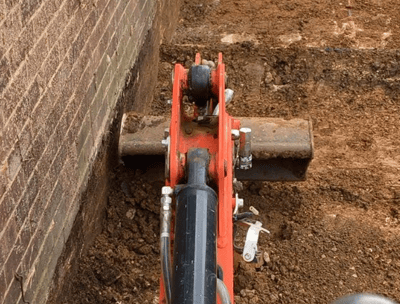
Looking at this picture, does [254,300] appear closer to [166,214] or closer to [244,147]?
[244,147]

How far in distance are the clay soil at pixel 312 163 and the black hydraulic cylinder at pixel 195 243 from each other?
1602 millimetres

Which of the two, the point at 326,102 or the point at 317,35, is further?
the point at 317,35

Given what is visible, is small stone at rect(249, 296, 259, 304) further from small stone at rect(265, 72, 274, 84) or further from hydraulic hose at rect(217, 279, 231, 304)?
small stone at rect(265, 72, 274, 84)

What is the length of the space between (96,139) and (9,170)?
56.2 inches

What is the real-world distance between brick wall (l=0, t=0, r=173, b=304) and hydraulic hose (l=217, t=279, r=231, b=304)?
36.2 inches

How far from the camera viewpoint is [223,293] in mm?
2547

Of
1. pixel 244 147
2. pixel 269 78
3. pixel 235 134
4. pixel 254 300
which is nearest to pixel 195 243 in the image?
pixel 235 134

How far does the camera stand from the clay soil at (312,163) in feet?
13.9

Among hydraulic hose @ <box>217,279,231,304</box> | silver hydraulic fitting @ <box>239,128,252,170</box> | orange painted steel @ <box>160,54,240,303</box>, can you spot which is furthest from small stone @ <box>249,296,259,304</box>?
hydraulic hose @ <box>217,279,231,304</box>

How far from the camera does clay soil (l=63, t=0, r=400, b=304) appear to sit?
4227 mm

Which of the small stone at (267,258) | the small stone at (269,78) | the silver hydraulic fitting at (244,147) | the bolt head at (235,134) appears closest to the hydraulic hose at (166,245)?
the bolt head at (235,134)

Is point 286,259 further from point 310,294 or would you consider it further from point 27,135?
point 27,135

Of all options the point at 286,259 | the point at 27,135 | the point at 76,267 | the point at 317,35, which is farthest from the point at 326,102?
the point at 27,135

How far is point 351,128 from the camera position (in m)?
5.79
